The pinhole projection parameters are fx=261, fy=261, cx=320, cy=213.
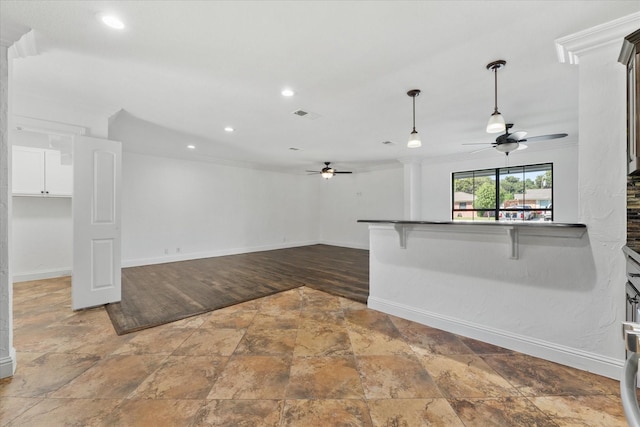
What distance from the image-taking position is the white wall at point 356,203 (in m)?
8.11

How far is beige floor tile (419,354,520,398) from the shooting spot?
185cm

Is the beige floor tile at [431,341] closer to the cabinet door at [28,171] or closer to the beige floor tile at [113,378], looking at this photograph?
the beige floor tile at [113,378]

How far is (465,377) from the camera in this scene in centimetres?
202

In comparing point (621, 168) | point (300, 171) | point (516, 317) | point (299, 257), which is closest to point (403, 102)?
point (621, 168)

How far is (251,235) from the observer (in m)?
8.09

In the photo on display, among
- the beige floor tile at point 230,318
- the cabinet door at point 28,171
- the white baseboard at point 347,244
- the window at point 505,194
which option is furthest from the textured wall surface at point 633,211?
the cabinet door at point 28,171

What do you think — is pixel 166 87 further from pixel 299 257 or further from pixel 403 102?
pixel 299 257

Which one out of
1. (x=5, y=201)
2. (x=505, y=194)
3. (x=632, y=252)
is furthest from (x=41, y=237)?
(x=505, y=194)

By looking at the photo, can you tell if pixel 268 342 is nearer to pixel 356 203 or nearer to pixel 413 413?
pixel 413 413

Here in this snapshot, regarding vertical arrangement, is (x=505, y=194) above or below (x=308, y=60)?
below

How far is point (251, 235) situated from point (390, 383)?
671 cm

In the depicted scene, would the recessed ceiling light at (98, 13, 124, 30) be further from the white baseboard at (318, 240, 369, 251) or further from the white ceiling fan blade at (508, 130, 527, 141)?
the white baseboard at (318, 240, 369, 251)

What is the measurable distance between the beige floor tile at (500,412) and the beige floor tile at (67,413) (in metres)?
2.28

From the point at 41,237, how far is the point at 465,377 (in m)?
7.00
